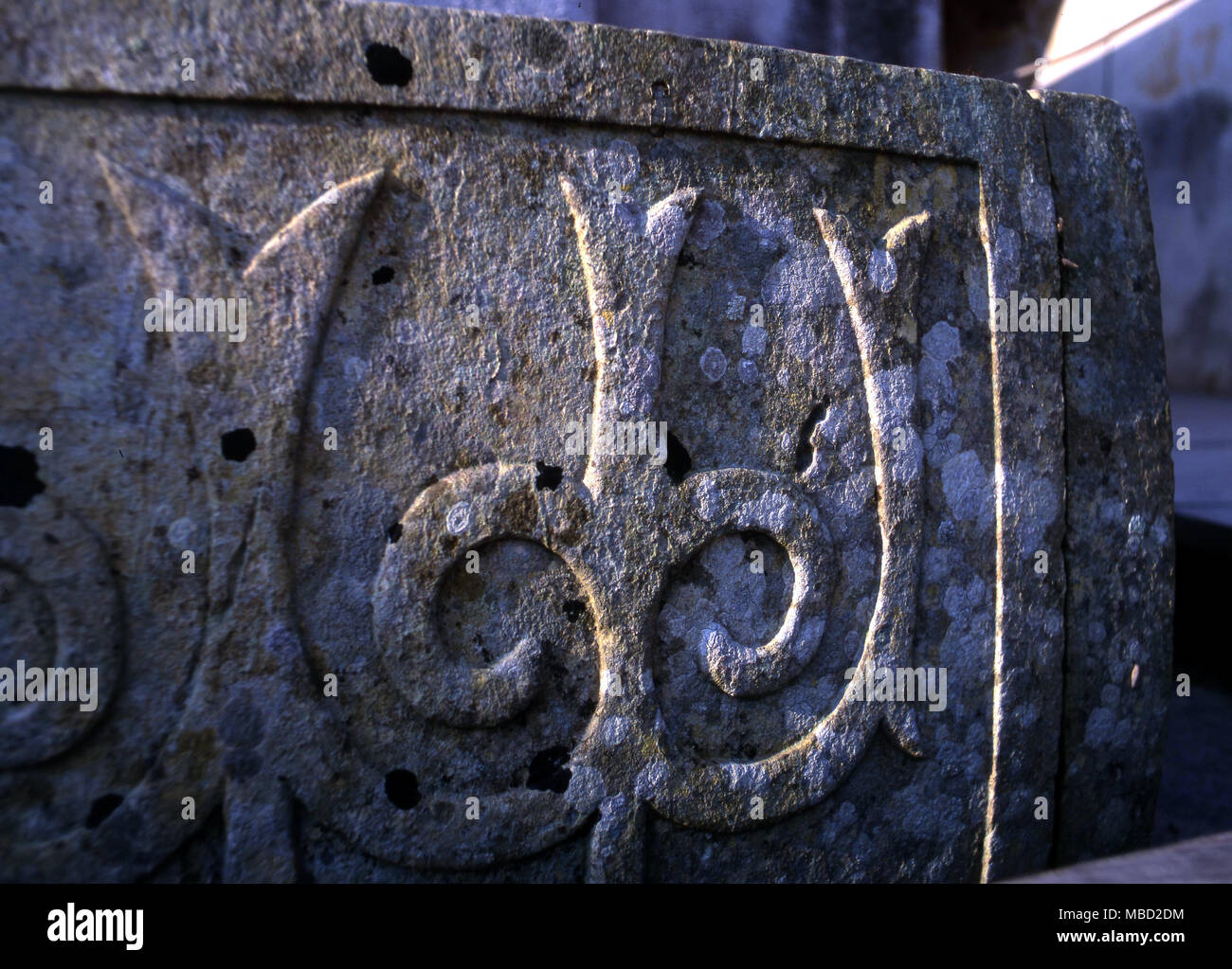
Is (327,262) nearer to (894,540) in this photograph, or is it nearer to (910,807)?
(894,540)

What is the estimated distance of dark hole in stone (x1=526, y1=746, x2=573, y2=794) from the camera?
1.44 meters

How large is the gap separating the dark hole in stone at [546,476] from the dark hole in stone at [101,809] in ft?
2.73

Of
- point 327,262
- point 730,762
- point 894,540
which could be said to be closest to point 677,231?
point 327,262

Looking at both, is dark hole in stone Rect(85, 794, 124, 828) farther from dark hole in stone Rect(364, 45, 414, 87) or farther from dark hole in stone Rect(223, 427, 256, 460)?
dark hole in stone Rect(364, 45, 414, 87)

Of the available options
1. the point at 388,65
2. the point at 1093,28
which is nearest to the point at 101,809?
the point at 388,65

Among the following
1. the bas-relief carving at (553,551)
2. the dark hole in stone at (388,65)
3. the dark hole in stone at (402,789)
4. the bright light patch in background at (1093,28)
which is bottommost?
the dark hole in stone at (402,789)

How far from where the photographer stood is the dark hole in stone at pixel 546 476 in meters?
1.43

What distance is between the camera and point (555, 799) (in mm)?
1435

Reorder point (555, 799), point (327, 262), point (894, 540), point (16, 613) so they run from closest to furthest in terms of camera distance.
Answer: point (16, 613)
point (327, 262)
point (555, 799)
point (894, 540)

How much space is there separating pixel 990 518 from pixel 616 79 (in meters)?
1.14

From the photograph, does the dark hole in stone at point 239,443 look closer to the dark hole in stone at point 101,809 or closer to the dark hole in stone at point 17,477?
the dark hole in stone at point 17,477

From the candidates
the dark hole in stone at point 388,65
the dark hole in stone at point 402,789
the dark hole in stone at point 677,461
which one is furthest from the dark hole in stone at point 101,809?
the dark hole in stone at point 388,65

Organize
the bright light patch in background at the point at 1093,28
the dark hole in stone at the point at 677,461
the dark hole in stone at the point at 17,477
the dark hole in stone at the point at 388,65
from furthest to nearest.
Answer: the bright light patch in background at the point at 1093,28 → the dark hole in stone at the point at 677,461 → the dark hole in stone at the point at 388,65 → the dark hole in stone at the point at 17,477

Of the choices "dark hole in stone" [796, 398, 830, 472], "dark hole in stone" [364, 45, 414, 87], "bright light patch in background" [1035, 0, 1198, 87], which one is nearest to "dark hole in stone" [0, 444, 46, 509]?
"dark hole in stone" [364, 45, 414, 87]
